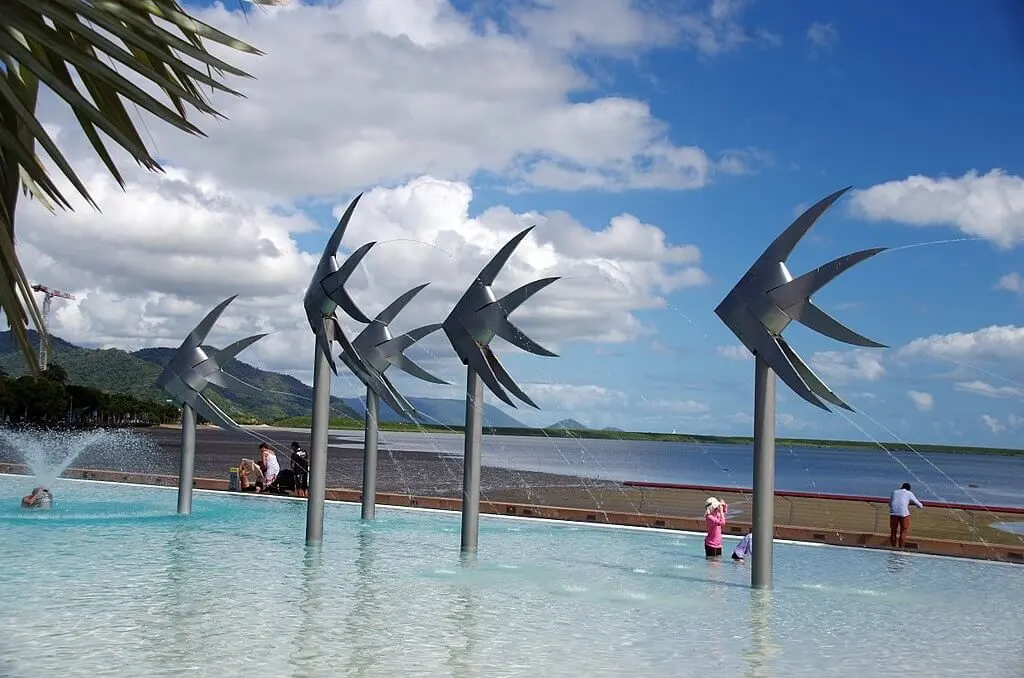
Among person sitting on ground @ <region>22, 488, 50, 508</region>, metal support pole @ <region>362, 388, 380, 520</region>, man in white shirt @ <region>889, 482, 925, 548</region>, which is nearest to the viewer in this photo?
man in white shirt @ <region>889, 482, 925, 548</region>

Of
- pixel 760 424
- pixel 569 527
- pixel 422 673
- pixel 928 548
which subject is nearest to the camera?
pixel 422 673

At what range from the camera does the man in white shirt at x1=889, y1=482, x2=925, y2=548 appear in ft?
60.8

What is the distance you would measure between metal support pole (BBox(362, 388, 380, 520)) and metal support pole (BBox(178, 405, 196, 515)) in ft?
10.7

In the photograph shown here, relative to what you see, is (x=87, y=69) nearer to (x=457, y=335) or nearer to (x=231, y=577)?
(x=231, y=577)

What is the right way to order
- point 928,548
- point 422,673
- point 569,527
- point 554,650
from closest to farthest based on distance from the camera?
point 422,673 → point 554,650 → point 928,548 → point 569,527

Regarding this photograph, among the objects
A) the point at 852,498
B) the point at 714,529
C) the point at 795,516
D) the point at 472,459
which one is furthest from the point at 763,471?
the point at 795,516

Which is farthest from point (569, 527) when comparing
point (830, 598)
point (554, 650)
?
point (554, 650)

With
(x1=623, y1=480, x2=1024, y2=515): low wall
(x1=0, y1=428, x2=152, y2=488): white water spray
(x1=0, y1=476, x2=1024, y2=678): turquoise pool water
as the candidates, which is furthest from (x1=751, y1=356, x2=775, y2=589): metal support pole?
(x1=0, y1=428, x2=152, y2=488): white water spray

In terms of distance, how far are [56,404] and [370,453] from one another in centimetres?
10145

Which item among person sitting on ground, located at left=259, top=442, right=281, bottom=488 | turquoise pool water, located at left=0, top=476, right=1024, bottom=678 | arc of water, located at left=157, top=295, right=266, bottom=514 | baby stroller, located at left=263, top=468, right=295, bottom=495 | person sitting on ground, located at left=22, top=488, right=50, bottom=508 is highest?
arc of water, located at left=157, top=295, right=266, bottom=514

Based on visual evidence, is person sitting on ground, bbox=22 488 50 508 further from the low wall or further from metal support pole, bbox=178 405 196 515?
the low wall

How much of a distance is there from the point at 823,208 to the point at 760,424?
2897 mm

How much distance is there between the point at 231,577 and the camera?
13.4 m

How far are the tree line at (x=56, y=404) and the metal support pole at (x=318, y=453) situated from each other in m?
90.5
